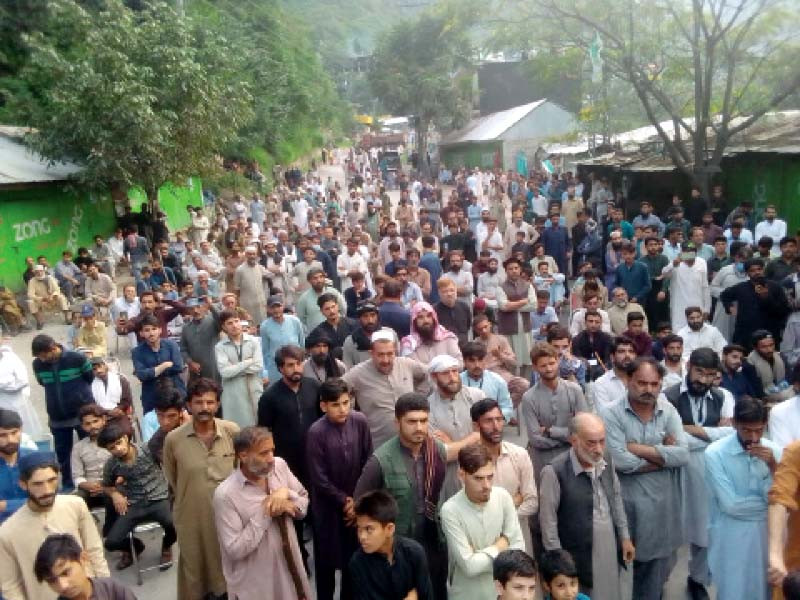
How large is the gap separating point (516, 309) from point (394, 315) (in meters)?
1.66

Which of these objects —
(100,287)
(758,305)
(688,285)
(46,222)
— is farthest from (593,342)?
(46,222)

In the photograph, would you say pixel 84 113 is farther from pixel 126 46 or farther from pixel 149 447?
pixel 149 447

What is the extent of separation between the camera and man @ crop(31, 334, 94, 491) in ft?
22.3

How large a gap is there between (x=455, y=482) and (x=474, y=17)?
1514cm

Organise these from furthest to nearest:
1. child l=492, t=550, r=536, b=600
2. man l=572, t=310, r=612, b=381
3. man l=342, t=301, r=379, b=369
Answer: man l=572, t=310, r=612, b=381 → man l=342, t=301, r=379, b=369 → child l=492, t=550, r=536, b=600

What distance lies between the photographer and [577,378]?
6543 mm

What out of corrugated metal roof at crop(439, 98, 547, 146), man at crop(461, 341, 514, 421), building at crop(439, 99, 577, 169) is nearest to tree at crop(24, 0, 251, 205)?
man at crop(461, 341, 514, 421)

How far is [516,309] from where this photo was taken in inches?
336

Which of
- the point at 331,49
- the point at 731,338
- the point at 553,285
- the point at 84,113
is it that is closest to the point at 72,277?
the point at 84,113

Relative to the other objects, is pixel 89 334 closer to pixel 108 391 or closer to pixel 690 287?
pixel 108 391

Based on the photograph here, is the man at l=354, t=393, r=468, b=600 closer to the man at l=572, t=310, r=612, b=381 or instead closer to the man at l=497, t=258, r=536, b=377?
the man at l=572, t=310, r=612, b=381

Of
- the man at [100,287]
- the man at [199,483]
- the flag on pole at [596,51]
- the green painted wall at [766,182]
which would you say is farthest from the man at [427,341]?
the flag on pole at [596,51]

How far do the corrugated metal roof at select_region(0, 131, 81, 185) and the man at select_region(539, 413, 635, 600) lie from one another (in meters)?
13.5

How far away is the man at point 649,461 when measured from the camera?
15.0ft
